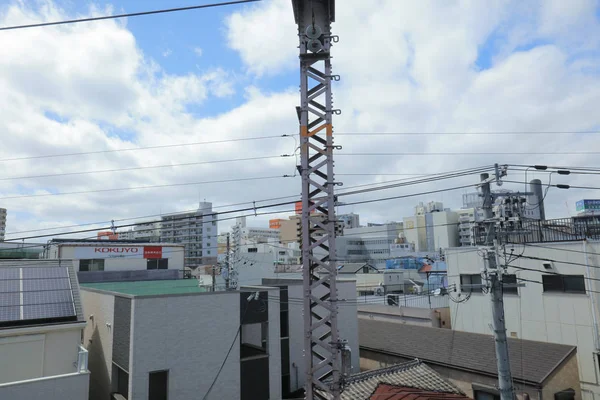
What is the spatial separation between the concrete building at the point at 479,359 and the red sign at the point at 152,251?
26968 millimetres

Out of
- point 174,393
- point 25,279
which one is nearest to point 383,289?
point 174,393

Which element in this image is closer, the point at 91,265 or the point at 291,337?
the point at 291,337

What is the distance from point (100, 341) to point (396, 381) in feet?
45.7

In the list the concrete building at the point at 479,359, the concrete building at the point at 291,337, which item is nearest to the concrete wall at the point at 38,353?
the concrete building at the point at 291,337

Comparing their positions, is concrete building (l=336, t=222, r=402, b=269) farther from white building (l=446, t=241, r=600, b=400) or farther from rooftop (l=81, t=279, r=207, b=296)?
rooftop (l=81, t=279, r=207, b=296)

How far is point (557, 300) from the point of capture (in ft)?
71.6

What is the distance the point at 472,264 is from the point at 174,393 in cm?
1964

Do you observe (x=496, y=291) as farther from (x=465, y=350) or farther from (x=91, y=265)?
(x=91, y=265)

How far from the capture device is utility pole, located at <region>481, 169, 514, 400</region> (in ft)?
37.4

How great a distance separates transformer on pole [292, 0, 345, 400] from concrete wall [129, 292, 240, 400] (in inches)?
380

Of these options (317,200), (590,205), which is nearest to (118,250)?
(317,200)

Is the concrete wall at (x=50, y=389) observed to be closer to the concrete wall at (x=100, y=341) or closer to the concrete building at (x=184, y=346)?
the concrete building at (x=184, y=346)

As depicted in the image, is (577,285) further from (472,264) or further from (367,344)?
(367,344)

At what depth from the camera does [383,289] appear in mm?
49094
